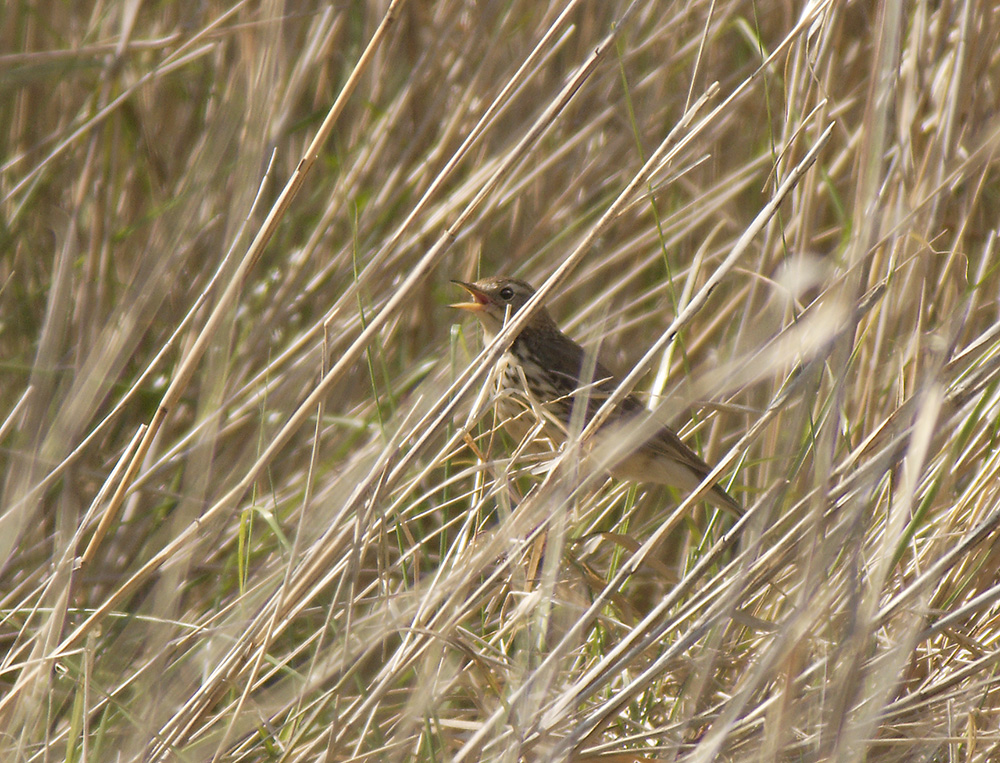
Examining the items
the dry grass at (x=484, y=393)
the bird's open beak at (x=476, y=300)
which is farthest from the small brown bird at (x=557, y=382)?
the dry grass at (x=484, y=393)

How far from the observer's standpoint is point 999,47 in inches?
104

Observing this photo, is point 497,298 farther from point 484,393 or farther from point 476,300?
point 484,393

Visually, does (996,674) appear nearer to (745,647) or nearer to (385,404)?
(745,647)

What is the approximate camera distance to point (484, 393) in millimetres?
→ 2195

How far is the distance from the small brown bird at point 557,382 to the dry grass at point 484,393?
0.44ft

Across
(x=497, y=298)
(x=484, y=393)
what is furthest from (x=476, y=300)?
(x=484, y=393)

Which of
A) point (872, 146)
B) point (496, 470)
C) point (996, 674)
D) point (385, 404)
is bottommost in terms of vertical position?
point (385, 404)

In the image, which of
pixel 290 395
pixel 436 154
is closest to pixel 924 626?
pixel 290 395

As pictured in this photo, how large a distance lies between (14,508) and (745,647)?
1.36 m

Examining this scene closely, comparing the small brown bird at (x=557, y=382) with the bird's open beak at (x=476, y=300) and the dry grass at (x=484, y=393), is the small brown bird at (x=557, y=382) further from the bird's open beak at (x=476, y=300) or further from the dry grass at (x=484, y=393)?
the dry grass at (x=484, y=393)

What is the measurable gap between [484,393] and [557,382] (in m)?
0.60

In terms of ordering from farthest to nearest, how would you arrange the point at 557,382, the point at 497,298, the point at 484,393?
the point at 557,382 < the point at 497,298 < the point at 484,393

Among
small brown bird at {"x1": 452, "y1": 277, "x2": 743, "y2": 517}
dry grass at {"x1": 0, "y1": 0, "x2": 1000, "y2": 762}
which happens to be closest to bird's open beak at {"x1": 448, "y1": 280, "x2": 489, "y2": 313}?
small brown bird at {"x1": 452, "y1": 277, "x2": 743, "y2": 517}

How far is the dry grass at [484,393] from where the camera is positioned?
1637 mm
